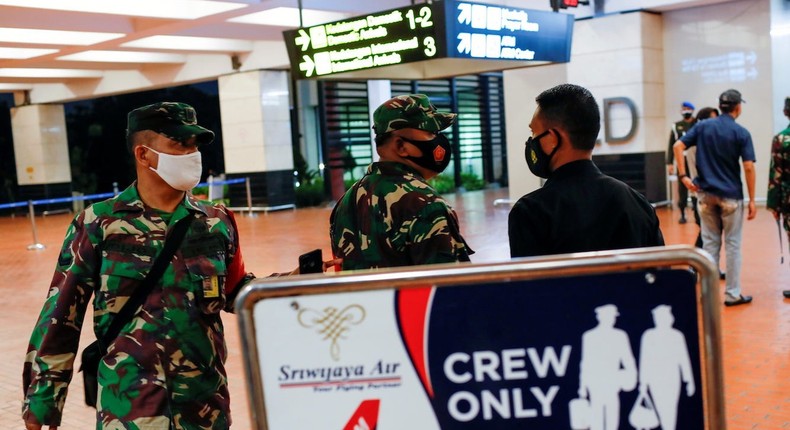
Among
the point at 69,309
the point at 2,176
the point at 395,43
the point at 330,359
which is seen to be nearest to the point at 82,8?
the point at 395,43

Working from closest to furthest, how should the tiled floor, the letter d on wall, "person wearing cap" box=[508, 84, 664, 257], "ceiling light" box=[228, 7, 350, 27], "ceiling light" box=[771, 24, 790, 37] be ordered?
"person wearing cap" box=[508, 84, 664, 257], the tiled floor, "ceiling light" box=[771, 24, 790, 37], the letter d on wall, "ceiling light" box=[228, 7, 350, 27]

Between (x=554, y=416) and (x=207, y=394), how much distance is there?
134 cm

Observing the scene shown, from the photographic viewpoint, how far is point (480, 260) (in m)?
4.11

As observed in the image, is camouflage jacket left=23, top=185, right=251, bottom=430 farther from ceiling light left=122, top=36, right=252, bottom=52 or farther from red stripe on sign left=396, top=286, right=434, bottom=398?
ceiling light left=122, top=36, right=252, bottom=52

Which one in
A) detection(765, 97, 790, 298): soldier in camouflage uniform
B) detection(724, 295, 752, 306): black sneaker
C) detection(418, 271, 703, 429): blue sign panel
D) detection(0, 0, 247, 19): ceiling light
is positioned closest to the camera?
detection(418, 271, 703, 429): blue sign panel

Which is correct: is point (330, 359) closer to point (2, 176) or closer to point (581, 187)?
point (581, 187)

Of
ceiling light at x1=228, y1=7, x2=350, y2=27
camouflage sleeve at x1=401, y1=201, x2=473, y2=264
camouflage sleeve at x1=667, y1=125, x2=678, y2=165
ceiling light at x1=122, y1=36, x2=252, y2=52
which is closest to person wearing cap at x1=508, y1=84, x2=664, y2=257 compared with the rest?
camouflage sleeve at x1=401, y1=201, x2=473, y2=264

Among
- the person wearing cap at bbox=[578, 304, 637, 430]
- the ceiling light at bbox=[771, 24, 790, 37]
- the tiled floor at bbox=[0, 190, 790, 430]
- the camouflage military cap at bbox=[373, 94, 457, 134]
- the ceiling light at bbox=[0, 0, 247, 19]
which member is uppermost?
the ceiling light at bbox=[0, 0, 247, 19]

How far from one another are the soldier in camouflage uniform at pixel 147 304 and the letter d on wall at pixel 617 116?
11894 millimetres

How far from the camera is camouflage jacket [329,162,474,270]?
2.63 meters

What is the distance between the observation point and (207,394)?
2.57 metres

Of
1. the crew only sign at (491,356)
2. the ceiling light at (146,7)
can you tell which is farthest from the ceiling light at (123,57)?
the crew only sign at (491,356)

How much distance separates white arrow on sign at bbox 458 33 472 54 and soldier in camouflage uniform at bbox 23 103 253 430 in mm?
5691

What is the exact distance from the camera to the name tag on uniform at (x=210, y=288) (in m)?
2.56
